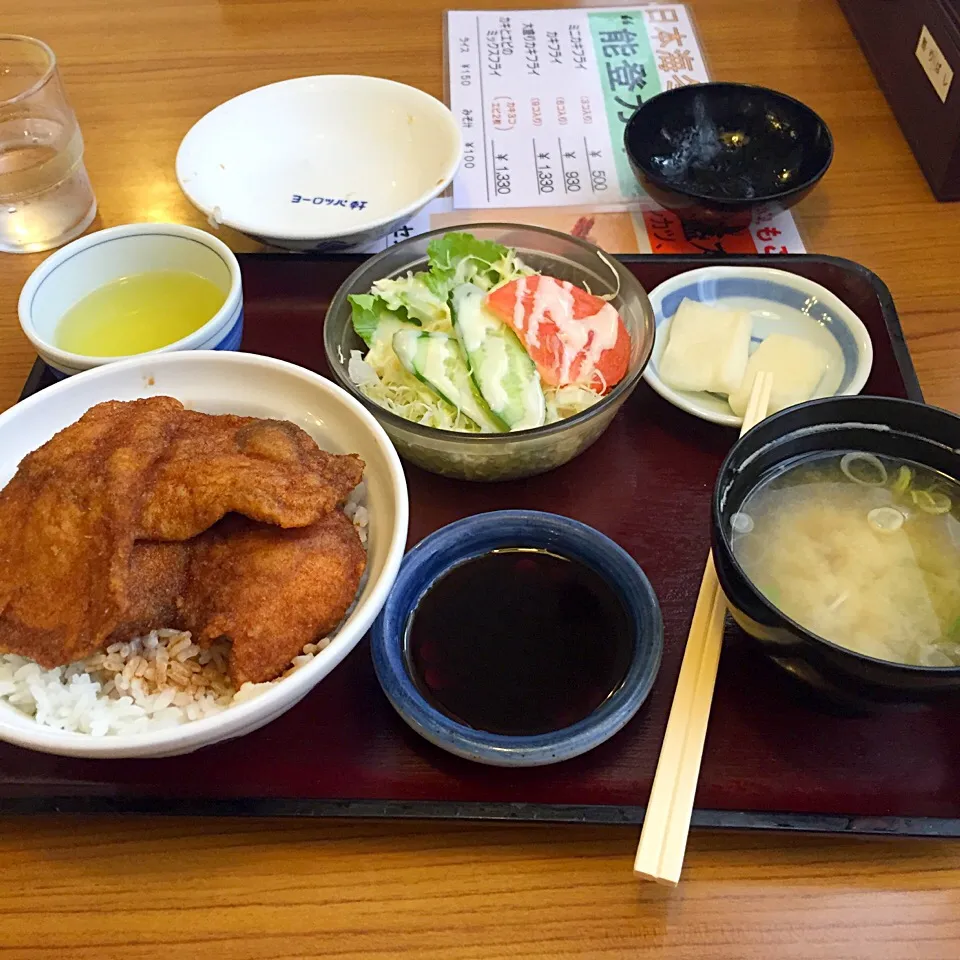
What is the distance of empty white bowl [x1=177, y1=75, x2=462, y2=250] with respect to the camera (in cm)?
207

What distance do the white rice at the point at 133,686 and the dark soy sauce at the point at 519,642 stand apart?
6.5 inches

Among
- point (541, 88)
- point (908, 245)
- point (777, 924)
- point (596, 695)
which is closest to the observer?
point (777, 924)

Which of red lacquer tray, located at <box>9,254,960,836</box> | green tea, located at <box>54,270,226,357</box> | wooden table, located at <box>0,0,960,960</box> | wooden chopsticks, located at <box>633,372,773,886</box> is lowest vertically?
wooden table, located at <box>0,0,960,960</box>

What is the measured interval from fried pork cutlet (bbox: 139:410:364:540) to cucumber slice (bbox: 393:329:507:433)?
32 cm

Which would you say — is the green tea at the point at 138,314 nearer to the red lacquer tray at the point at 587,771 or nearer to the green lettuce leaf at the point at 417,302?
the green lettuce leaf at the point at 417,302

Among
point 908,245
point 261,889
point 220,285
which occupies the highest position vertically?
point 220,285

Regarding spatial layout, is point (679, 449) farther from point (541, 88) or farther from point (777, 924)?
point (541, 88)

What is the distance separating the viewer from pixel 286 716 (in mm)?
1252

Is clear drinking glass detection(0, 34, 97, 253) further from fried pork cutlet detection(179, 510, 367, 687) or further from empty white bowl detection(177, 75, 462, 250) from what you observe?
fried pork cutlet detection(179, 510, 367, 687)

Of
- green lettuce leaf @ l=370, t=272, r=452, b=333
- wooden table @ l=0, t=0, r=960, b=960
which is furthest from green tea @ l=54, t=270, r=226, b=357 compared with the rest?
wooden table @ l=0, t=0, r=960, b=960

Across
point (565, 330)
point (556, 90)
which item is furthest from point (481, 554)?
point (556, 90)

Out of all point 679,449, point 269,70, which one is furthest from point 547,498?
point 269,70

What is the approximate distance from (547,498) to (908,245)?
121 centimetres

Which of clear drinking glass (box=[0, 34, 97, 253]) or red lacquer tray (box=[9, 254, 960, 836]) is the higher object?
clear drinking glass (box=[0, 34, 97, 253])
